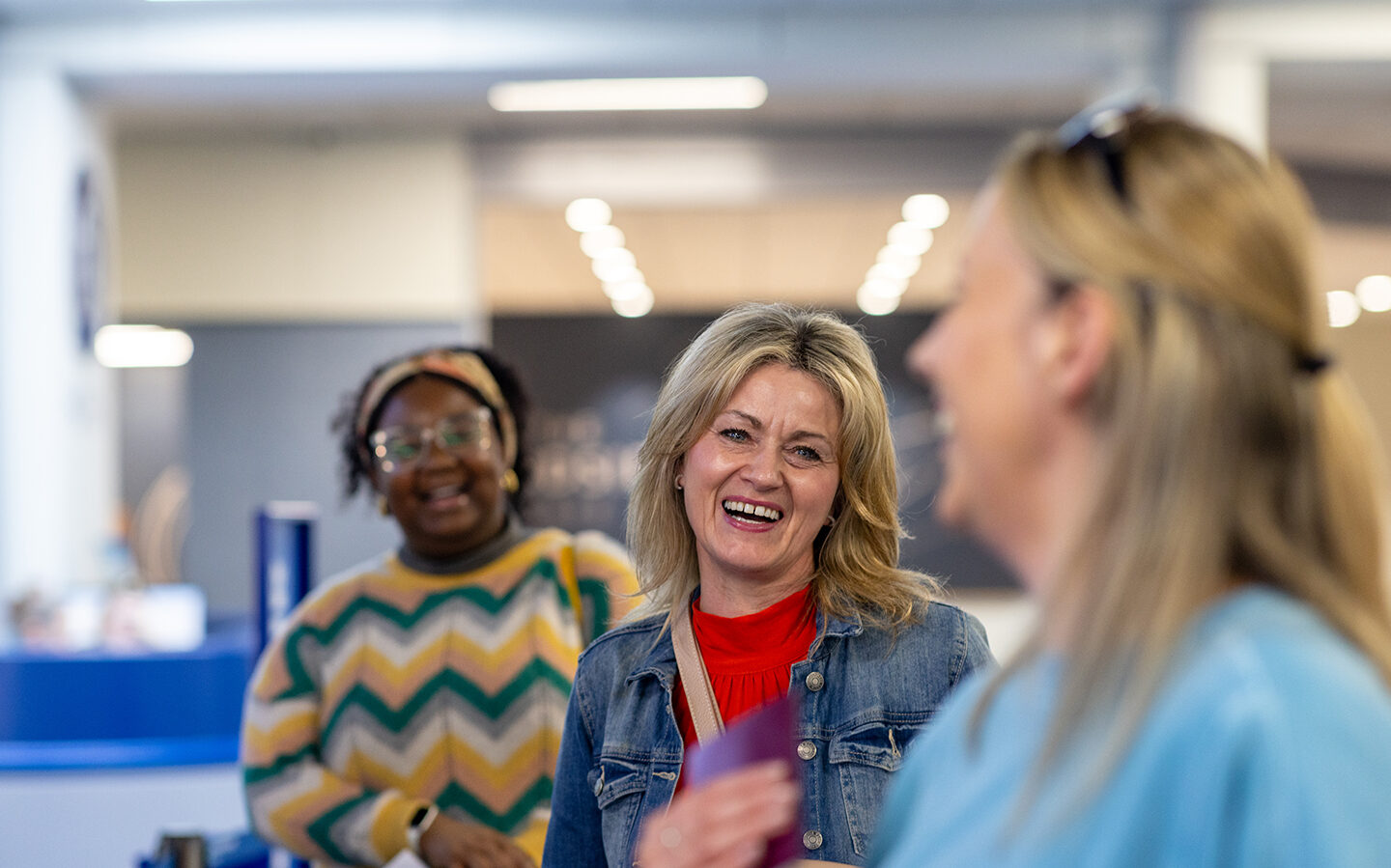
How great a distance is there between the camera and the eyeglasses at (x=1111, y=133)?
28.1 inches

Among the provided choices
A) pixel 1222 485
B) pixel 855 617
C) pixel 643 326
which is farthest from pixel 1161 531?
pixel 643 326

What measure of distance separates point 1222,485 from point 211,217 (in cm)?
852

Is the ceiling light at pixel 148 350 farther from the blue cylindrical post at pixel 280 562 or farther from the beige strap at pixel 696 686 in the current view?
the beige strap at pixel 696 686

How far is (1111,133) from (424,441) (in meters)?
1.60

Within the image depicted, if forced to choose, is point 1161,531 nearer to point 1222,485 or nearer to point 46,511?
point 1222,485

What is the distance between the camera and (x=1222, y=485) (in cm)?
66

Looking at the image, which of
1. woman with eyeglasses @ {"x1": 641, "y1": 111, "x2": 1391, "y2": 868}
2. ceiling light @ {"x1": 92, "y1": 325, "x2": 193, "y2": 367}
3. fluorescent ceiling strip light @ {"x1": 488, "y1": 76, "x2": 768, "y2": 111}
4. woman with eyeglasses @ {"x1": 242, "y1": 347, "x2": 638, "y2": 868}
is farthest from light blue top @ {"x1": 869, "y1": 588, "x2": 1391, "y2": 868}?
ceiling light @ {"x1": 92, "y1": 325, "x2": 193, "y2": 367}

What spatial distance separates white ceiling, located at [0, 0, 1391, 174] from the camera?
6062 mm

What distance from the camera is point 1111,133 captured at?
73cm

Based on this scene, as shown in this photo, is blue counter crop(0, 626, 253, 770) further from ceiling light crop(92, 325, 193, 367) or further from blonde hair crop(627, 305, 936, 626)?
ceiling light crop(92, 325, 193, 367)

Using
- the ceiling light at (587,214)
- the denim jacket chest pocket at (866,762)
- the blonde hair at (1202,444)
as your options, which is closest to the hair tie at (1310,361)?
the blonde hair at (1202,444)

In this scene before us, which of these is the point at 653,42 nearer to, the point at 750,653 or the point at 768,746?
the point at 750,653

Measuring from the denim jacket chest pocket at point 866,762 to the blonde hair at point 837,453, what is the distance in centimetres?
14

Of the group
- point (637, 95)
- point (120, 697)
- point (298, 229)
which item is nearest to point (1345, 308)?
point (637, 95)
